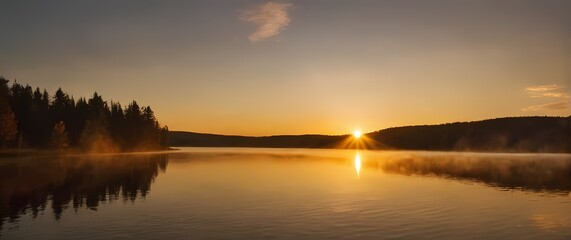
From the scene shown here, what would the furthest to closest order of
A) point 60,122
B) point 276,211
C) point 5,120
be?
1. point 60,122
2. point 5,120
3. point 276,211

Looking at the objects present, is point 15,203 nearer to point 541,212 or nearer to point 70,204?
point 70,204

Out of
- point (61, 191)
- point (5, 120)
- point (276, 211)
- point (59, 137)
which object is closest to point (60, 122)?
point (59, 137)

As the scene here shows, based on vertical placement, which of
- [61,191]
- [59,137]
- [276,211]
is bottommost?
[276,211]

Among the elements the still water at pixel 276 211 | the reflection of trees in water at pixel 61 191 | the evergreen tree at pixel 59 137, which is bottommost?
the still water at pixel 276 211

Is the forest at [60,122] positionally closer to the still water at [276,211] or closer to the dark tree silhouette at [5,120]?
the dark tree silhouette at [5,120]

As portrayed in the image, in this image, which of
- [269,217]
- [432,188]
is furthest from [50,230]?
Answer: [432,188]

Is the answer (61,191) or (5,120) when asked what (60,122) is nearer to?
(5,120)

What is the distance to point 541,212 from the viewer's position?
3900 centimetres

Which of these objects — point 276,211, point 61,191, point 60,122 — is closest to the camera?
point 276,211

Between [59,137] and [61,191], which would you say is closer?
[61,191]

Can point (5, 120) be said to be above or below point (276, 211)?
above

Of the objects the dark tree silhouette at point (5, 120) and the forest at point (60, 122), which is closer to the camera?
the dark tree silhouette at point (5, 120)

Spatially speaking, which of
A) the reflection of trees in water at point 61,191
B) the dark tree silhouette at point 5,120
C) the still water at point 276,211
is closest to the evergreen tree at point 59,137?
the dark tree silhouette at point 5,120

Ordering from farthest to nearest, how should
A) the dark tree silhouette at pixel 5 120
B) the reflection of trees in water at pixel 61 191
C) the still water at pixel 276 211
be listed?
the dark tree silhouette at pixel 5 120 → the reflection of trees in water at pixel 61 191 → the still water at pixel 276 211
